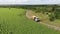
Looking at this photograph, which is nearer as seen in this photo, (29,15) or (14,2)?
(14,2)

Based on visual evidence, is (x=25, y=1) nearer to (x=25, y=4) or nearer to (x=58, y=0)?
(x=25, y=4)

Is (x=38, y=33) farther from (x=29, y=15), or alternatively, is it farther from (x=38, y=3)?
(x=38, y=3)

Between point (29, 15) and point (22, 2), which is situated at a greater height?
point (22, 2)

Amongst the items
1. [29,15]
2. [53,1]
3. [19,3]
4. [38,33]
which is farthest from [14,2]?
[29,15]

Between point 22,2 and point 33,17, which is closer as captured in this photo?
point 22,2

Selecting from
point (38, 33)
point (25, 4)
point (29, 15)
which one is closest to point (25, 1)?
point (25, 4)

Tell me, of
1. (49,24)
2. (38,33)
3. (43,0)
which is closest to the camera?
(43,0)

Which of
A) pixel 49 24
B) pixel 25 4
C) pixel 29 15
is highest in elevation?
pixel 25 4

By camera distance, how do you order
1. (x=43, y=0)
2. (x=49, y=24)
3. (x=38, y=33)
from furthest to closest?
(x=49, y=24) → (x=38, y=33) → (x=43, y=0)
